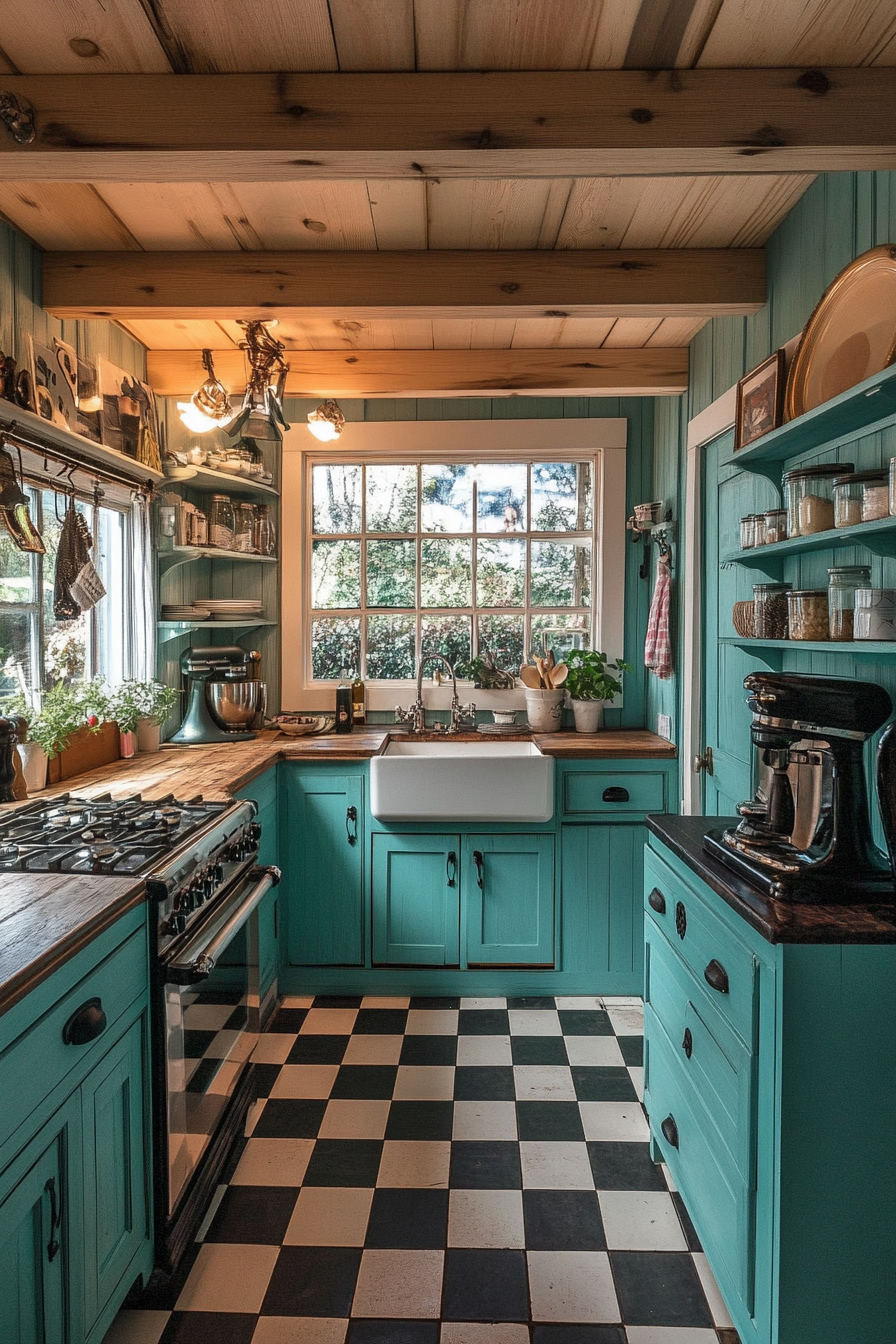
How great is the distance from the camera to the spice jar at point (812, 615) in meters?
1.76

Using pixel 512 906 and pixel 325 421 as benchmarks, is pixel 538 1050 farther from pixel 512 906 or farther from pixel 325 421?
pixel 325 421

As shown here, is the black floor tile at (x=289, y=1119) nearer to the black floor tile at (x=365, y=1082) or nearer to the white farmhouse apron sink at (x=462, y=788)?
the black floor tile at (x=365, y=1082)

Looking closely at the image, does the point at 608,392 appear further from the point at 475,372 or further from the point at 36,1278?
the point at 36,1278

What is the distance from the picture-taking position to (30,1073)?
1.15m

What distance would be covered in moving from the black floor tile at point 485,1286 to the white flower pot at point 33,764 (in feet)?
5.26

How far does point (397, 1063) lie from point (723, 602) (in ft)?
5.96

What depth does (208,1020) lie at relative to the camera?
1.88 meters

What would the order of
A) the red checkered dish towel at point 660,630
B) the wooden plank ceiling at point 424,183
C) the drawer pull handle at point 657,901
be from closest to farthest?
the wooden plank ceiling at point 424,183, the drawer pull handle at point 657,901, the red checkered dish towel at point 660,630

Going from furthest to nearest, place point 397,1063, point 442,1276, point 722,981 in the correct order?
point 397,1063 → point 442,1276 → point 722,981

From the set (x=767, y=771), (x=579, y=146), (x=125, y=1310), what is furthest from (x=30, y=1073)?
(x=579, y=146)

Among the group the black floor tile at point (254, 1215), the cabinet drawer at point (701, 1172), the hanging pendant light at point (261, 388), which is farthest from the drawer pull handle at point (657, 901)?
the hanging pendant light at point (261, 388)

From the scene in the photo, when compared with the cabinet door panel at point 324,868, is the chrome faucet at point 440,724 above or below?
above

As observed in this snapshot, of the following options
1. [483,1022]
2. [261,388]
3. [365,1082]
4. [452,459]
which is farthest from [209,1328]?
[452,459]

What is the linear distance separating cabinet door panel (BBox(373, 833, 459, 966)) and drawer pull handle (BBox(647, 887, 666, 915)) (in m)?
1.16
